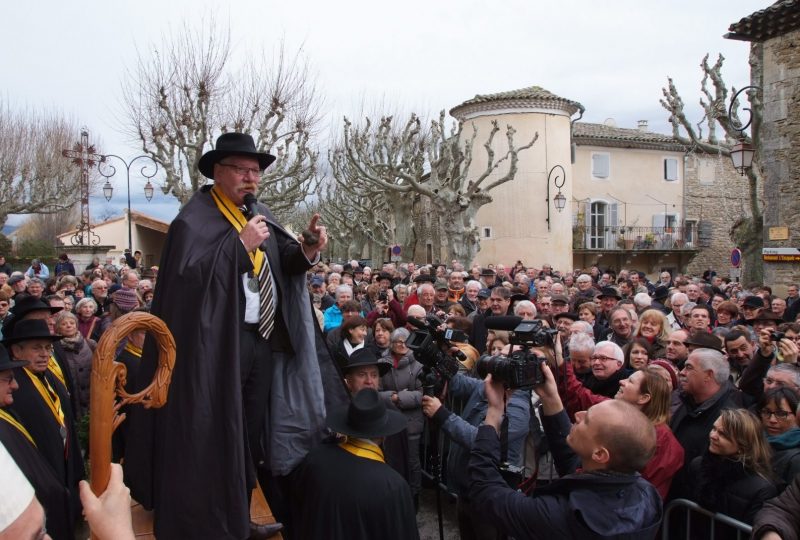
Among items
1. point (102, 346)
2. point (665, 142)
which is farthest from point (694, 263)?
point (102, 346)

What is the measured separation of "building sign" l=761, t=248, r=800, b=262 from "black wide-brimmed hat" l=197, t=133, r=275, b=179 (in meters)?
15.0

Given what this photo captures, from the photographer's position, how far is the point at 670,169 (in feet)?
120

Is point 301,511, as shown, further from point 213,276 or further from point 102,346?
point 102,346

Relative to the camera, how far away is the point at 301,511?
3225 millimetres

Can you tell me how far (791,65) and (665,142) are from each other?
71.3ft

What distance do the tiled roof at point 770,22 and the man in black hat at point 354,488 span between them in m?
15.5

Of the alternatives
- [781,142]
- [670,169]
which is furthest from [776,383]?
[670,169]

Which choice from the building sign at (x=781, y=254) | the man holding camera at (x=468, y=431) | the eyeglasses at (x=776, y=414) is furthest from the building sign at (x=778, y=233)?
the man holding camera at (x=468, y=431)

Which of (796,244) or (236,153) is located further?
(796,244)

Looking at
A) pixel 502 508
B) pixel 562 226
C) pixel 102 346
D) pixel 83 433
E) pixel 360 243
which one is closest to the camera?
pixel 102 346

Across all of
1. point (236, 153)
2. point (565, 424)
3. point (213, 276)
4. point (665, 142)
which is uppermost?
point (665, 142)

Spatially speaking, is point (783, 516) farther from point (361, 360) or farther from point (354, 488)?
point (361, 360)

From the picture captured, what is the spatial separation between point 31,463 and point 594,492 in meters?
2.62

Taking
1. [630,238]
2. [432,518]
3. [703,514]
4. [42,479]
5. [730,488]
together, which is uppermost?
[630,238]
